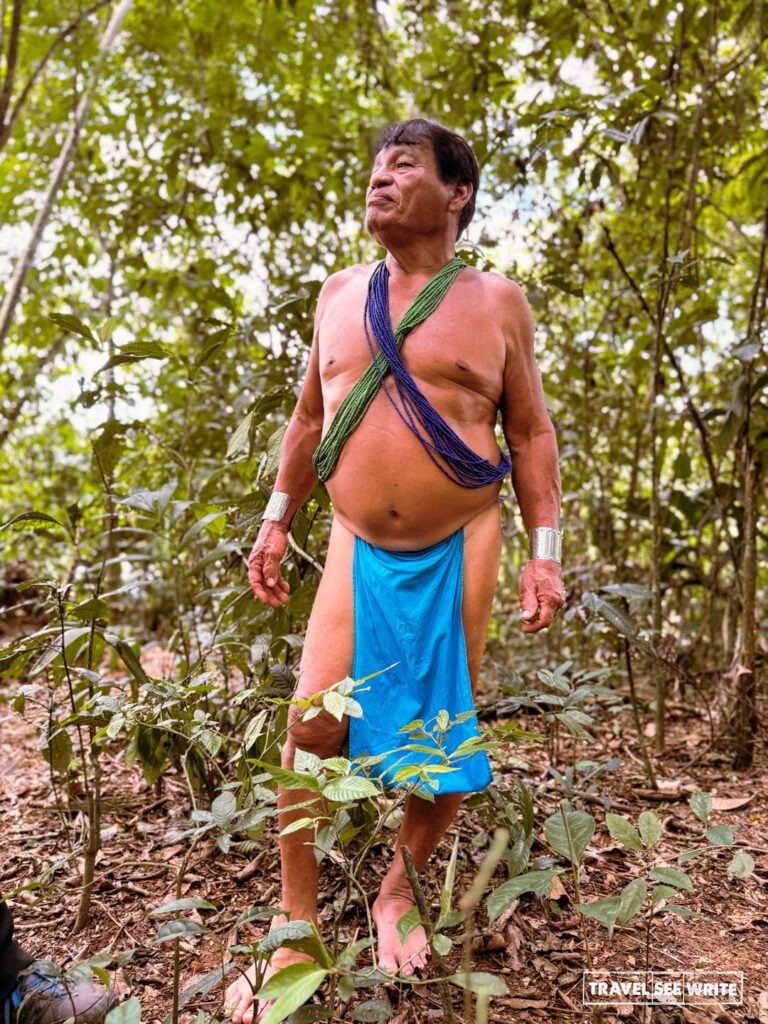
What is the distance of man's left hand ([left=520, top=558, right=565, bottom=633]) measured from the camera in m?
1.86

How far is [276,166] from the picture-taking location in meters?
4.46

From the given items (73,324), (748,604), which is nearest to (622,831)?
(748,604)

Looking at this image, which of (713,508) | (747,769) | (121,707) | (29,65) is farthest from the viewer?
(29,65)

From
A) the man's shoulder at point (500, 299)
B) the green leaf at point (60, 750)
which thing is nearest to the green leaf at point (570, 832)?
the man's shoulder at point (500, 299)

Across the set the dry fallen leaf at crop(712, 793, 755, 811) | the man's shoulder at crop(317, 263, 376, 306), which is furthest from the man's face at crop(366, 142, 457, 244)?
the dry fallen leaf at crop(712, 793, 755, 811)

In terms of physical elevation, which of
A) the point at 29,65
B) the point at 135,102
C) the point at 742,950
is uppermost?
the point at 29,65

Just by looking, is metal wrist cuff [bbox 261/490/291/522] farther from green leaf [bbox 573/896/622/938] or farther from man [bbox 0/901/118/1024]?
green leaf [bbox 573/896/622/938]

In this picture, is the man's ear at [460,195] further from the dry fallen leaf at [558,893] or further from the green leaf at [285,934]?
the dry fallen leaf at [558,893]

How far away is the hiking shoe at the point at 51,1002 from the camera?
1548 millimetres

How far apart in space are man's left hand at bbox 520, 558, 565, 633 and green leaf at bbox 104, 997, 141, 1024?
42.8 inches

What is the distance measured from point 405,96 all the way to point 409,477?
18.9ft

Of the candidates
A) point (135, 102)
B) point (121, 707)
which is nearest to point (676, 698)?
point (121, 707)

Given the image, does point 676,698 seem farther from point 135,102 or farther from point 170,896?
point 135,102

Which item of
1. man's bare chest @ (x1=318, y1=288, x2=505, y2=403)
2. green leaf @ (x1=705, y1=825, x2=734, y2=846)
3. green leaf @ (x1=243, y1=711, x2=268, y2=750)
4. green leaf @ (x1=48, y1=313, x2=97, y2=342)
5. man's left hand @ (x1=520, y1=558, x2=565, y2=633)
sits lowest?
green leaf @ (x1=705, y1=825, x2=734, y2=846)
